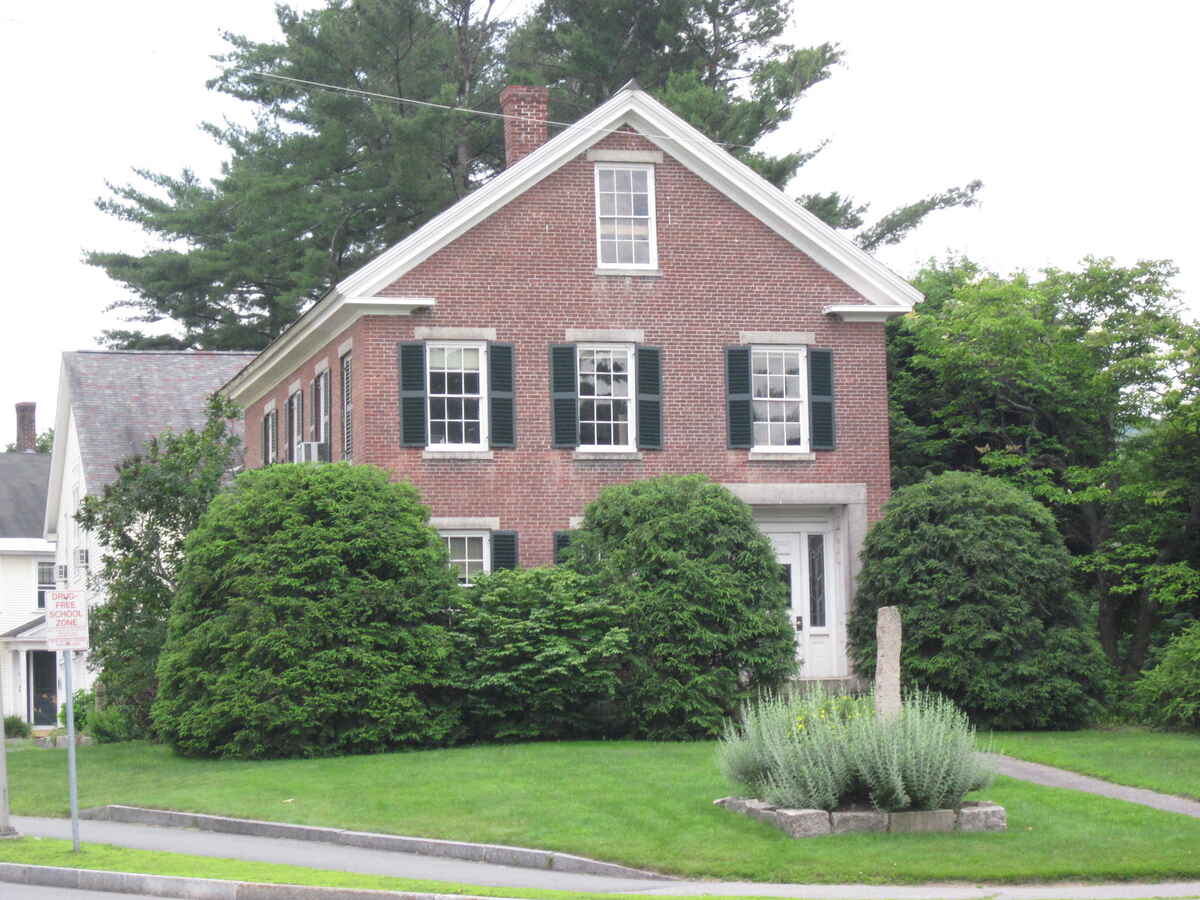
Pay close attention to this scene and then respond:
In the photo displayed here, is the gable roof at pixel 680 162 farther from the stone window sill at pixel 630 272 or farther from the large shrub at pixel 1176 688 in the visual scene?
the large shrub at pixel 1176 688

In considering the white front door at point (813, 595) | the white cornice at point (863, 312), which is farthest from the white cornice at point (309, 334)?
the white front door at point (813, 595)

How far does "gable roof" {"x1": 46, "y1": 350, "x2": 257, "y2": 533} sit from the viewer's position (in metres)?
41.2

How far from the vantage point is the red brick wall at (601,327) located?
26391 millimetres

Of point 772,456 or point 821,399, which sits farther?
point 821,399

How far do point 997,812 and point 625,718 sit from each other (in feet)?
29.1

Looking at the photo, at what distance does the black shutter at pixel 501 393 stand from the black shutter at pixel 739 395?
11.5 ft

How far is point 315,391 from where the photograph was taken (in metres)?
30.0

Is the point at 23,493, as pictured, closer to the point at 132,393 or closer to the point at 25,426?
the point at 25,426

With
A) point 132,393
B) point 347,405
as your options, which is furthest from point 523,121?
point 132,393

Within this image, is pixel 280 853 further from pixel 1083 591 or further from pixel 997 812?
pixel 1083 591

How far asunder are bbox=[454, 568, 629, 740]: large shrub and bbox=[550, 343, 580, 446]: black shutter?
388cm

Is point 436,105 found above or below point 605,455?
above

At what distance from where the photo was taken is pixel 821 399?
27766mm

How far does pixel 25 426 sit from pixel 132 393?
70.0ft
